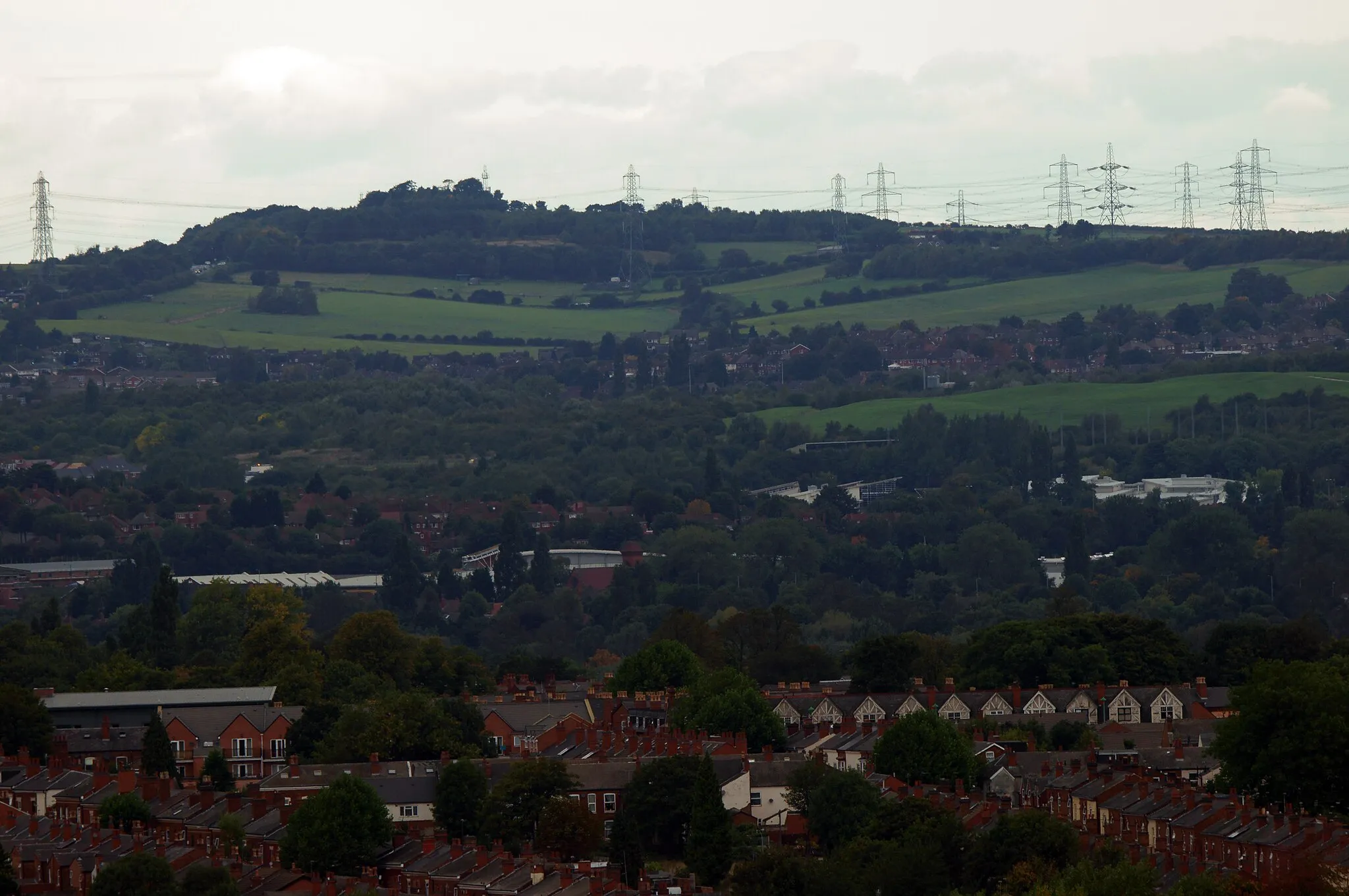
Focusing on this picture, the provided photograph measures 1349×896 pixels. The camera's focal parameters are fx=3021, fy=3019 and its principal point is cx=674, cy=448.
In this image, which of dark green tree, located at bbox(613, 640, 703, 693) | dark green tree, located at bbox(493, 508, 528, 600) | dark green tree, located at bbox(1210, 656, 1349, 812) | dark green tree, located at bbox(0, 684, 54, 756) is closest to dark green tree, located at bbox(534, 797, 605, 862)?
dark green tree, located at bbox(1210, 656, 1349, 812)

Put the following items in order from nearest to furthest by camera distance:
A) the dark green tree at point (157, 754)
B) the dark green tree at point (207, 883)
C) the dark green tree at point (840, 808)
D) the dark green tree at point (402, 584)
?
1. the dark green tree at point (207, 883)
2. the dark green tree at point (840, 808)
3. the dark green tree at point (157, 754)
4. the dark green tree at point (402, 584)

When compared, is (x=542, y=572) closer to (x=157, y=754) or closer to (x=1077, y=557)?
(x=1077, y=557)

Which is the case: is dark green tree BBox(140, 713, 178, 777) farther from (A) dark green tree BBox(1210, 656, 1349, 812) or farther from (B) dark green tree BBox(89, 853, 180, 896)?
(A) dark green tree BBox(1210, 656, 1349, 812)

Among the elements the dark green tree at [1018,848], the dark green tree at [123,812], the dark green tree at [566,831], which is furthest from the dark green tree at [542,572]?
the dark green tree at [1018,848]

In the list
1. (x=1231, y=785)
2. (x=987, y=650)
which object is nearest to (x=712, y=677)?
(x=987, y=650)

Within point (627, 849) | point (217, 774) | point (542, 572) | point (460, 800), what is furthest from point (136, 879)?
point (542, 572)

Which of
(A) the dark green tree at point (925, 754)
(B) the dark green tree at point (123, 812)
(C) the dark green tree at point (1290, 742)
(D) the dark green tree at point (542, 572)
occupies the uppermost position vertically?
(C) the dark green tree at point (1290, 742)

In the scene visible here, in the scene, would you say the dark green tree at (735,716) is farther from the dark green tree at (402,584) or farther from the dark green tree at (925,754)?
the dark green tree at (402,584)
